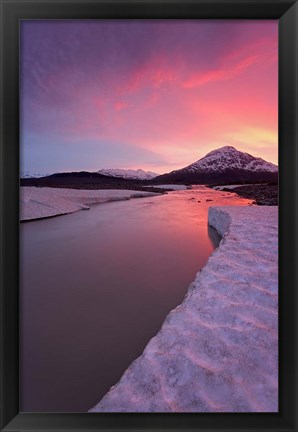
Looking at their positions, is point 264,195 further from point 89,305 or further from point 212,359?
point 212,359

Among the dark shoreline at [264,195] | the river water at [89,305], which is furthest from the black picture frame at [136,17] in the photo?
the dark shoreline at [264,195]

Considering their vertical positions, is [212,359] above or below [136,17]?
below

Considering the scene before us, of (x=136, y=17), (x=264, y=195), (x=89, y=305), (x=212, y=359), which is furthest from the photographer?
(x=264, y=195)

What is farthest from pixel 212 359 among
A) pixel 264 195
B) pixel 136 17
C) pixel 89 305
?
pixel 264 195

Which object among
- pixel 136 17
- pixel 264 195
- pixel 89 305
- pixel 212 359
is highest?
pixel 136 17

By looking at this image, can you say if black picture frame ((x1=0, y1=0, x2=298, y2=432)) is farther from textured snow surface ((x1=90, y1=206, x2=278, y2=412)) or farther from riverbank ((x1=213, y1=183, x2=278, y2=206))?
riverbank ((x1=213, y1=183, x2=278, y2=206))

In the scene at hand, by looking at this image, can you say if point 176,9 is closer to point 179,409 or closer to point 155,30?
point 155,30

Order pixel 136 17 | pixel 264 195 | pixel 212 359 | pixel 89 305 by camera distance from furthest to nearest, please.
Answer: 1. pixel 264 195
2. pixel 89 305
3. pixel 136 17
4. pixel 212 359

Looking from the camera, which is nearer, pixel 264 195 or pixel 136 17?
pixel 136 17
